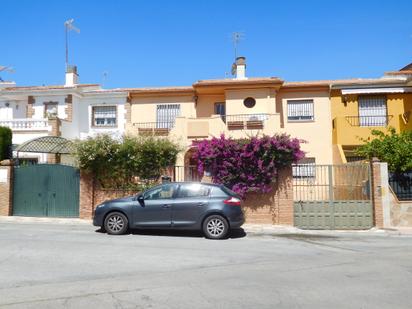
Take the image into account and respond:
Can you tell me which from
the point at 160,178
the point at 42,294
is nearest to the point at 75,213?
the point at 160,178

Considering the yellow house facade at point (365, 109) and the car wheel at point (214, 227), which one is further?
the yellow house facade at point (365, 109)

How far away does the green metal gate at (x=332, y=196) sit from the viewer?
539 inches

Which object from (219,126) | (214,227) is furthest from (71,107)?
(214,227)

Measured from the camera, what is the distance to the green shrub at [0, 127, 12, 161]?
21.2 m

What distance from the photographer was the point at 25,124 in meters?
23.5

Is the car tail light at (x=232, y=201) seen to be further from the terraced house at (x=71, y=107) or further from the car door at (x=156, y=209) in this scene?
the terraced house at (x=71, y=107)

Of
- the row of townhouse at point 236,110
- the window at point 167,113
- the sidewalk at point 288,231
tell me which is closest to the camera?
the sidewalk at point 288,231

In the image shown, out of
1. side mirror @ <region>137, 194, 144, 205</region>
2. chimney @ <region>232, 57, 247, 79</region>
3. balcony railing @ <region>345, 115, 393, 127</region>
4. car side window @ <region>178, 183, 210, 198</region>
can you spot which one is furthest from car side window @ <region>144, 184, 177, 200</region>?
chimney @ <region>232, 57, 247, 79</region>

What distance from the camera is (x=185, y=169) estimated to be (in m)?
15.3

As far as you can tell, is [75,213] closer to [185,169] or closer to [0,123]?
[185,169]

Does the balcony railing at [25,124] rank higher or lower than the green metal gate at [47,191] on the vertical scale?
higher

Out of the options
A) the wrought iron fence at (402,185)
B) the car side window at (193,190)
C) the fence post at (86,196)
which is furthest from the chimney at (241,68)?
the car side window at (193,190)

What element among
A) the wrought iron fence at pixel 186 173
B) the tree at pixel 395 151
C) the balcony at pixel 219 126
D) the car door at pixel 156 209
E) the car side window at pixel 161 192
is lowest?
the car door at pixel 156 209

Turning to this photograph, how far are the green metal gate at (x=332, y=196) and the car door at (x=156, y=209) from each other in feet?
16.5
